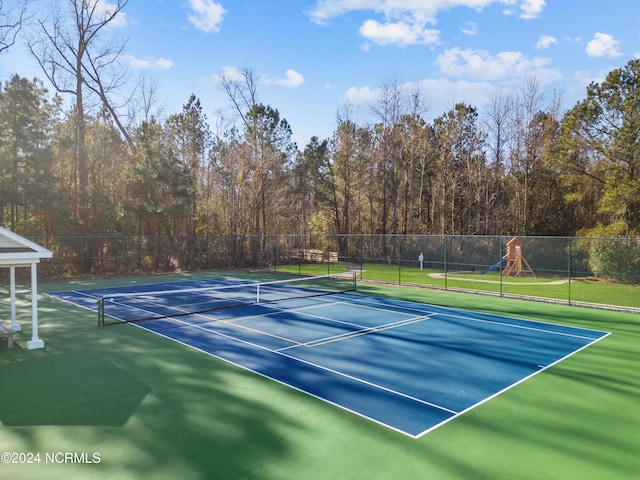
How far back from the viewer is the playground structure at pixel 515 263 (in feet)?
76.1

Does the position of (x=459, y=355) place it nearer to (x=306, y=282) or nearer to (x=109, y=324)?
(x=109, y=324)

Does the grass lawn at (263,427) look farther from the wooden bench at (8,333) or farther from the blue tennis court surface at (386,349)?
the wooden bench at (8,333)

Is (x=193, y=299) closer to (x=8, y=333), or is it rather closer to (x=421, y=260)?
(x=8, y=333)

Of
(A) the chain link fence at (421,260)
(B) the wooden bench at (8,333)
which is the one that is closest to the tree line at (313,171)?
(A) the chain link fence at (421,260)

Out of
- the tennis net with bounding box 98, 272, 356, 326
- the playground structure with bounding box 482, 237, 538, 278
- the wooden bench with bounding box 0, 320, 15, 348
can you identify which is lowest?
the tennis net with bounding box 98, 272, 356, 326

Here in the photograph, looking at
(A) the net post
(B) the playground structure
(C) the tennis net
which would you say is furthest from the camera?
(B) the playground structure

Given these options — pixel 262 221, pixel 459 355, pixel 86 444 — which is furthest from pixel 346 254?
pixel 86 444

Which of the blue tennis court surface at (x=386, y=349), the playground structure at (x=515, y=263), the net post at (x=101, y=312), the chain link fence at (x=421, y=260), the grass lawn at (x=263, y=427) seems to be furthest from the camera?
the playground structure at (x=515, y=263)

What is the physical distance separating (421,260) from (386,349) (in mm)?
17201

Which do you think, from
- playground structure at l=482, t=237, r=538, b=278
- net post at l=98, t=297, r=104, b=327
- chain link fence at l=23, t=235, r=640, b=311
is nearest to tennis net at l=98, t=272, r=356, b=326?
net post at l=98, t=297, r=104, b=327

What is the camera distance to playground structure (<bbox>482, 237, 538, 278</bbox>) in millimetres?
23188

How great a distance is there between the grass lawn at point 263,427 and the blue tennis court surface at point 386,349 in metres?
0.41

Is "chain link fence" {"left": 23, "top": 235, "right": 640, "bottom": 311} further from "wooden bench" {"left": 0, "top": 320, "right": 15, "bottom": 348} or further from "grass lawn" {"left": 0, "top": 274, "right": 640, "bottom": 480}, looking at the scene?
"wooden bench" {"left": 0, "top": 320, "right": 15, "bottom": 348}

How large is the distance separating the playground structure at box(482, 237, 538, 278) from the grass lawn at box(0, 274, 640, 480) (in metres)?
15.0
